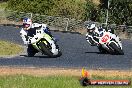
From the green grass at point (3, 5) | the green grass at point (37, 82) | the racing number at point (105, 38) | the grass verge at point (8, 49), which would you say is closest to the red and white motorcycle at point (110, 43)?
the racing number at point (105, 38)

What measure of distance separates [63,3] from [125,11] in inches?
303

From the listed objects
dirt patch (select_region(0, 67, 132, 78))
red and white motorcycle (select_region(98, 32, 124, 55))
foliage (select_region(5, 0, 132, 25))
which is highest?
foliage (select_region(5, 0, 132, 25))

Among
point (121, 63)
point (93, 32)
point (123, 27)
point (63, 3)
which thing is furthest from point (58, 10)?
point (121, 63)

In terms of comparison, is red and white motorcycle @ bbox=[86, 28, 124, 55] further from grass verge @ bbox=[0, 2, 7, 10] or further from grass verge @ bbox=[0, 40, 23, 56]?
grass verge @ bbox=[0, 2, 7, 10]

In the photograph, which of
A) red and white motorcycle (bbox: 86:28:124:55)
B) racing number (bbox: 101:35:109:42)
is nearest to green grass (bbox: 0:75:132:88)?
red and white motorcycle (bbox: 86:28:124:55)

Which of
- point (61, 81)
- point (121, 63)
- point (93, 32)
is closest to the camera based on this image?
point (61, 81)

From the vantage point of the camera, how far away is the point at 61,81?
17.1 meters

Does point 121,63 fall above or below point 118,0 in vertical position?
below

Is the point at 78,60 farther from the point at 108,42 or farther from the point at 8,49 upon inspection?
the point at 8,49

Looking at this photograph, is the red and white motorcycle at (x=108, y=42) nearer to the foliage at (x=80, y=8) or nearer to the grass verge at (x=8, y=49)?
the grass verge at (x=8, y=49)

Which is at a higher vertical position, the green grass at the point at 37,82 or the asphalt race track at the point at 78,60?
the green grass at the point at 37,82

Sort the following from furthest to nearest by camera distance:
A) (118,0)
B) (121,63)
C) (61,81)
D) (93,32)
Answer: (118,0) < (93,32) < (121,63) < (61,81)

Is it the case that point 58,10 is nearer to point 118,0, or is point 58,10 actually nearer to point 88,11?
point 88,11

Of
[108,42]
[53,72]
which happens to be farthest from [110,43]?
[53,72]
